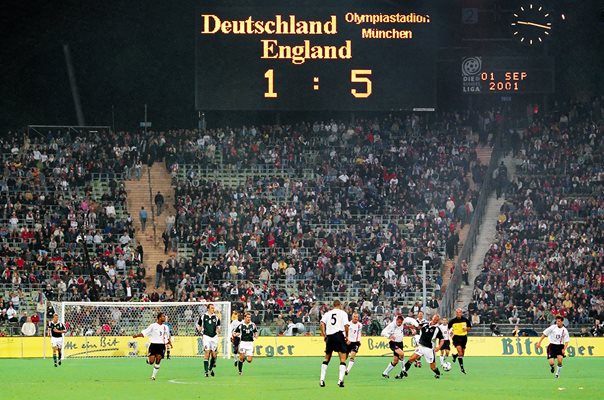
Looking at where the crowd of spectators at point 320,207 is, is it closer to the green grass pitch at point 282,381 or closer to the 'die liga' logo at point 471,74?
the 'die liga' logo at point 471,74

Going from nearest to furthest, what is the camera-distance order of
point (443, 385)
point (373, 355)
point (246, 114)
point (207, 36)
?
point (443, 385) < point (373, 355) < point (207, 36) < point (246, 114)

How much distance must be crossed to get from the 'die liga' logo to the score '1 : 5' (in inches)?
175

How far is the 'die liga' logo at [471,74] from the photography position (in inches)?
2214

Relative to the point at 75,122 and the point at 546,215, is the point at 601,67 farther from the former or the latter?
the point at 75,122

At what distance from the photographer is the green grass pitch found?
2927cm

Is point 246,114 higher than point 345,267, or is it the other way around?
point 246,114

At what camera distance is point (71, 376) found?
37.0 m

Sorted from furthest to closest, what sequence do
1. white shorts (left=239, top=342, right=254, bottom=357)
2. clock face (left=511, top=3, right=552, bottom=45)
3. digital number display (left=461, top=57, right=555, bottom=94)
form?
1. digital number display (left=461, top=57, right=555, bottom=94)
2. clock face (left=511, top=3, right=552, bottom=45)
3. white shorts (left=239, top=342, right=254, bottom=357)

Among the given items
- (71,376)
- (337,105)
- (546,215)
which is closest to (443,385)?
(71,376)

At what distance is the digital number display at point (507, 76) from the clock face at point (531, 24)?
168cm

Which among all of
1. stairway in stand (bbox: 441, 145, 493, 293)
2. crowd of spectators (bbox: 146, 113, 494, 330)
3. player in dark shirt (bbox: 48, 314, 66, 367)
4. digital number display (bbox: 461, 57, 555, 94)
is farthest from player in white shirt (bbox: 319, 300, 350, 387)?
digital number display (bbox: 461, 57, 555, 94)

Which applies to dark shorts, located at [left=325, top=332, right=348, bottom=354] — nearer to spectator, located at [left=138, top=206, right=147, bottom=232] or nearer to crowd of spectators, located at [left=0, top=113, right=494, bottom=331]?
crowd of spectators, located at [left=0, top=113, right=494, bottom=331]

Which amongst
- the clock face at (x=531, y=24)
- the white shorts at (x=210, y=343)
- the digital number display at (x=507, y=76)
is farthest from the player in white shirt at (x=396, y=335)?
the digital number display at (x=507, y=76)

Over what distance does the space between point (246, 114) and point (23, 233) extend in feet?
50.9
